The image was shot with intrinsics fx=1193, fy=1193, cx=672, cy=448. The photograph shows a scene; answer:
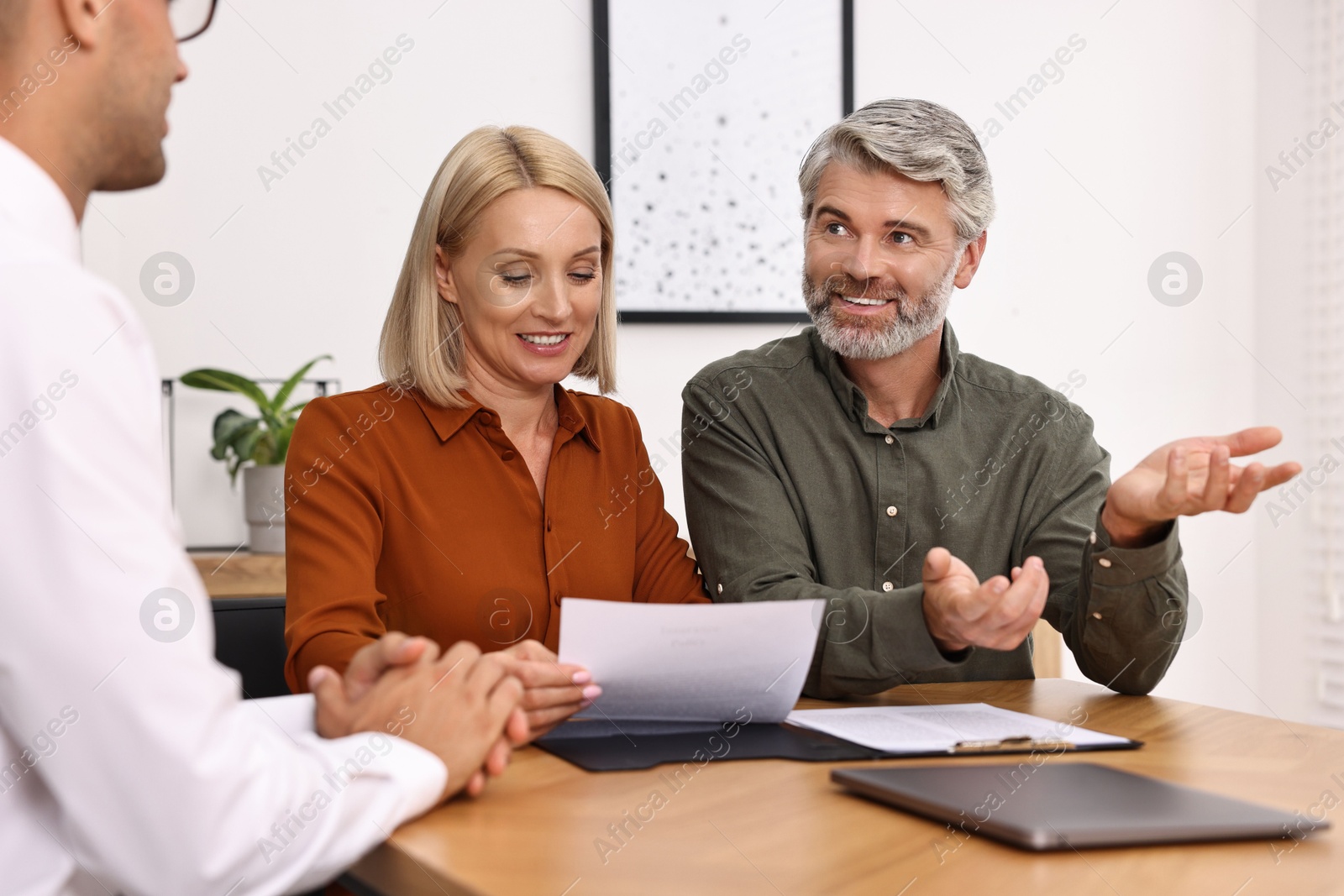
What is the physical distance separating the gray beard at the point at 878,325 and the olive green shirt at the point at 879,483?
55 mm

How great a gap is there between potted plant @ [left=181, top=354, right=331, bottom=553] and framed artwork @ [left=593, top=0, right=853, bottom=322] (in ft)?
3.11

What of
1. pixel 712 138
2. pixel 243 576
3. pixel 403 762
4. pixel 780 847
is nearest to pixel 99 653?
pixel 403 762

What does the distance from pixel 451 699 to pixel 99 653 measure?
397mm

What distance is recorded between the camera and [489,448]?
72.6 inches

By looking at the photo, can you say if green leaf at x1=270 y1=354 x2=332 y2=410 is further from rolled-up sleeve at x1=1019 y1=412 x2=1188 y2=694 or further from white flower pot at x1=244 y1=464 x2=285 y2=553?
rolled-up sleeve at x1=1019 y1=412 x2=1188 y2=694

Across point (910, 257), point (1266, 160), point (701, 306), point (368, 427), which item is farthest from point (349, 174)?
point (1266, 160)

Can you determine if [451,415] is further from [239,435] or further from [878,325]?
[239,435]

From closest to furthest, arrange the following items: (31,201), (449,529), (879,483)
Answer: (31,201) → (449,529) → (879,483)

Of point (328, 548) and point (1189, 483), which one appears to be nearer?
point (1189, 483)

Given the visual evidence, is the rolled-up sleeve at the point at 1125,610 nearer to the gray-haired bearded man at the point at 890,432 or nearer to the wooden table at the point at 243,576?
the gray-haired bearded man at the point at 890,432

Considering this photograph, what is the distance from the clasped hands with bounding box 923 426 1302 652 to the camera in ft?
4.44

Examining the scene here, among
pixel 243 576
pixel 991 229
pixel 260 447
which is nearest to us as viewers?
pixel 243 576

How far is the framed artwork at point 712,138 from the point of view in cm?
312

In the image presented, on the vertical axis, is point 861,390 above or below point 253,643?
above
